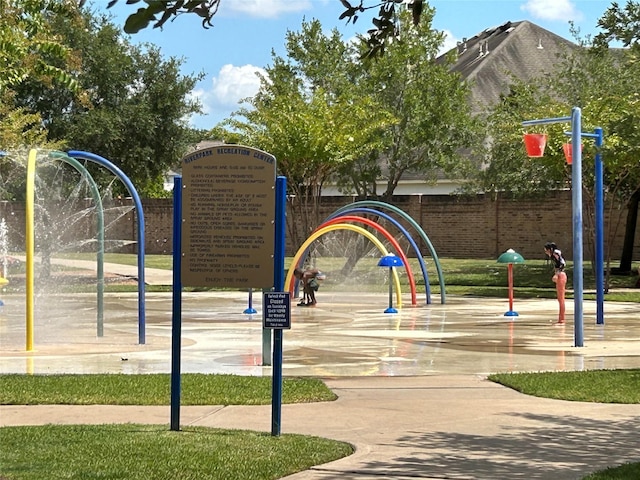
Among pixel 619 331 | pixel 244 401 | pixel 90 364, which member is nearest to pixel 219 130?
pixel 619 331

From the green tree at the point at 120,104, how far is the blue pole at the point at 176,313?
31373mm

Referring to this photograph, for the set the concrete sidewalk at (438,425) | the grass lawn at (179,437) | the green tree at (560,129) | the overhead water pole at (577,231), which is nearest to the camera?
the grass lawn at (179,437)

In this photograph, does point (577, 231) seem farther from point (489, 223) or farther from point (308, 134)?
point (489, 223)

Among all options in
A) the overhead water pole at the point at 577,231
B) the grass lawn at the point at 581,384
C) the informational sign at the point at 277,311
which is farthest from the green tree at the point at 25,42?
the grass lawn at the point at 581,384

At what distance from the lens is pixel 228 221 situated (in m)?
8.48

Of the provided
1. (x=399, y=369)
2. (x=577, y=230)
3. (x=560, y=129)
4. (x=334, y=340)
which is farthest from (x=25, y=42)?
(x=560, y=129)

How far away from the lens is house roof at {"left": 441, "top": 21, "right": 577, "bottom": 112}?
174 feet

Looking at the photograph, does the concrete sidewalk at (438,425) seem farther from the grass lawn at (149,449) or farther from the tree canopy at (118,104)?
the tree canopy at (118,104)

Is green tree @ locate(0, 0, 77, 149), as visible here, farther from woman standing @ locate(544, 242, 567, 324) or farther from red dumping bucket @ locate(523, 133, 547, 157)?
woman standing @ locate(544, 242, 567, 324)

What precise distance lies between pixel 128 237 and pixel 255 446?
1677 inches

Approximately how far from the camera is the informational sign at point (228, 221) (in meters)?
8.48

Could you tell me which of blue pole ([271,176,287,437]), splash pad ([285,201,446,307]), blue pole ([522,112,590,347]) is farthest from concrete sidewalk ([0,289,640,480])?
splash pad ([285,201,446,307])

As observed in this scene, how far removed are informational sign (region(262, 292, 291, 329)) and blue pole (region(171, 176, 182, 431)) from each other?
0.63 metres

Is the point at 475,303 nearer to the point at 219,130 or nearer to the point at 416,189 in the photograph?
the point at 219,130
